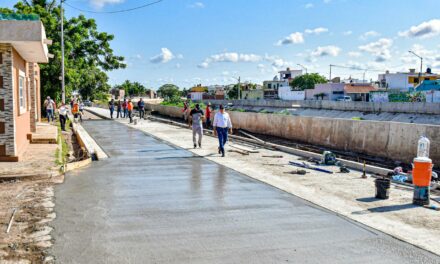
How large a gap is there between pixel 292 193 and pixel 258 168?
3.38 m

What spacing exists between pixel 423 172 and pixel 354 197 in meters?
1.46

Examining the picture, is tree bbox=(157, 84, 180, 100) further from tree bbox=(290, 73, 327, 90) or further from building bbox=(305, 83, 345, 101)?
building bbox=(305, 83, 345, 101)

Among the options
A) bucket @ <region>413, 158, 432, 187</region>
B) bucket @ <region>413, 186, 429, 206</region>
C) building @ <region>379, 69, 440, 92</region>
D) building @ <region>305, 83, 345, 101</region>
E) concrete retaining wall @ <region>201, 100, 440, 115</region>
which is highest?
building @ <region>379, 69, 440, 92</region>

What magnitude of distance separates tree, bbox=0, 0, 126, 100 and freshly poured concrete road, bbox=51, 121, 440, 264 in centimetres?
2405

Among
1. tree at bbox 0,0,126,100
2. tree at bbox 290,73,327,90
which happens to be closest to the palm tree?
tree at bbox 0,0,126,100

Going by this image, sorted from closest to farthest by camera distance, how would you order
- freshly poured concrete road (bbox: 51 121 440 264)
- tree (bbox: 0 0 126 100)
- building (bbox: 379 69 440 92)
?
freshly poured concrete road (bbox: 51 121 440 264)
tree (bbox: 0 0 126 100)
building (bbox: 379 69 440 92)

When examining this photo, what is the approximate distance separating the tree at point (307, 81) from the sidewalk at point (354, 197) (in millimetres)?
111211

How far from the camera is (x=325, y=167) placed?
43.5 feet

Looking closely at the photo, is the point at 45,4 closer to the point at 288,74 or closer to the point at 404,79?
the point at 404,79

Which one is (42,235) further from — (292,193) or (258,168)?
(258,168)

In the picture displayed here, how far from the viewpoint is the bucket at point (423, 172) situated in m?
8.45

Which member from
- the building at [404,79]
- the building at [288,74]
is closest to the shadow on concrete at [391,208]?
the building at [404,79]

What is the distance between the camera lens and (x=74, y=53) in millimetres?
42156

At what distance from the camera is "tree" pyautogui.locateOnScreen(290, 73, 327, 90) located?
123 metres
